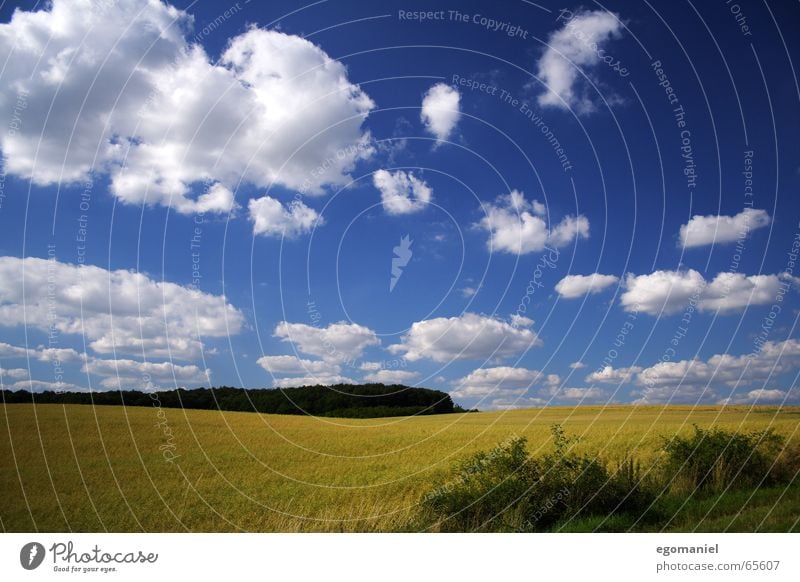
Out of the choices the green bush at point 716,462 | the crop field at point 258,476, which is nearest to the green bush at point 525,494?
the crop field at point 258,476

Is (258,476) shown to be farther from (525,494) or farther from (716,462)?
(716,462)

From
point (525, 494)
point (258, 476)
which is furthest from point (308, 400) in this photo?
point (525, 494)

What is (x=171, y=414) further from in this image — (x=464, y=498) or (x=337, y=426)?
(x=464, y=498)

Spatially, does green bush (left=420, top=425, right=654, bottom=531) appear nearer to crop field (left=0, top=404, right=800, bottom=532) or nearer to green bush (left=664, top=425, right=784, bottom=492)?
crop field (left=0, top=404, right=800, bottom=532)

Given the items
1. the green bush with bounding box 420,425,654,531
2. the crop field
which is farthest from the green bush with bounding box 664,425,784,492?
the green bush with bounding box 420,425,654,531

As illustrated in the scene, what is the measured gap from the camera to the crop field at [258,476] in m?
13.1

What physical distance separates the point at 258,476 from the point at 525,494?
37.0 feet

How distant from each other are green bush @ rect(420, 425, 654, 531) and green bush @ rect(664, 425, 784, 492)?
90.2 inches

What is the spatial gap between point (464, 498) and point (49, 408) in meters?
31.4

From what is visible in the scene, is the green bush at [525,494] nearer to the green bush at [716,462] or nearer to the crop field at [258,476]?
the crop field at [258,476]

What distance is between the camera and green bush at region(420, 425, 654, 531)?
1205 cm

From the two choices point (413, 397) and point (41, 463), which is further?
point (413, 397)
